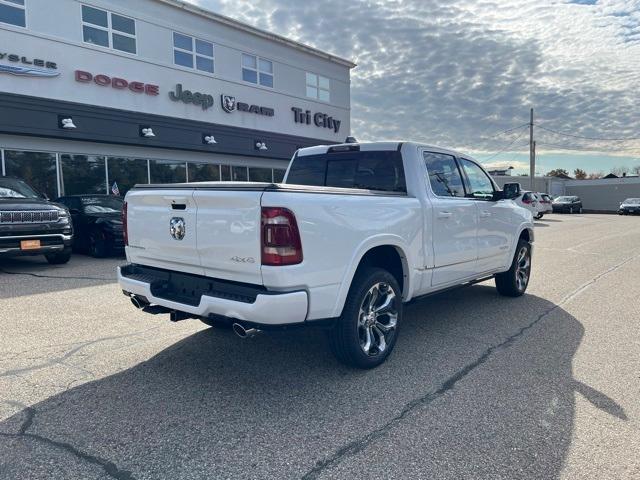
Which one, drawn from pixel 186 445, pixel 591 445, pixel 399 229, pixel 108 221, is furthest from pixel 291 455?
pixel 108 221

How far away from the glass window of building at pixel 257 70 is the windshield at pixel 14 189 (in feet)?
41.1

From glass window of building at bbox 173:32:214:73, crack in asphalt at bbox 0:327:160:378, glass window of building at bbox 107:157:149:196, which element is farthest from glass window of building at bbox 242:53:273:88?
crack in asphalt at bbox 0:327:160:378

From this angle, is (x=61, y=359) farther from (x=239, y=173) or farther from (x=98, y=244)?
(x=239, y=173)

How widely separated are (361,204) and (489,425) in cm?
182

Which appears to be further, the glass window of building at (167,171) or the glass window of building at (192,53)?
the glass window of building at (192,53)

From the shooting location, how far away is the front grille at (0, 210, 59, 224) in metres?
8.71

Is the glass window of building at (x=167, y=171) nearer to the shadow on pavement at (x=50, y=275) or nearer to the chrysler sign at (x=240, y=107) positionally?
the chrysler sign at (x=240, y=107)

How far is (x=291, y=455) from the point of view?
2764 millimetres

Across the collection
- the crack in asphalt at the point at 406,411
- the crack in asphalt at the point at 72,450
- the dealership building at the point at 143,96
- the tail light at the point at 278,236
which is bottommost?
the crack in asphalt at the point at 406,411

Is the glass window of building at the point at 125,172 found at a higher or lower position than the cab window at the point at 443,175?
higher

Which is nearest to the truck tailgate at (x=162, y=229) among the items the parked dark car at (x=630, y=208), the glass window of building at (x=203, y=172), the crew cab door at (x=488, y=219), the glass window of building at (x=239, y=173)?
the crew cab door at (x=488, y=219)

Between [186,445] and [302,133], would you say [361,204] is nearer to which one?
[186,445]

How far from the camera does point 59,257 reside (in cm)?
988

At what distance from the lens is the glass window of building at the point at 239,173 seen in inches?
826
